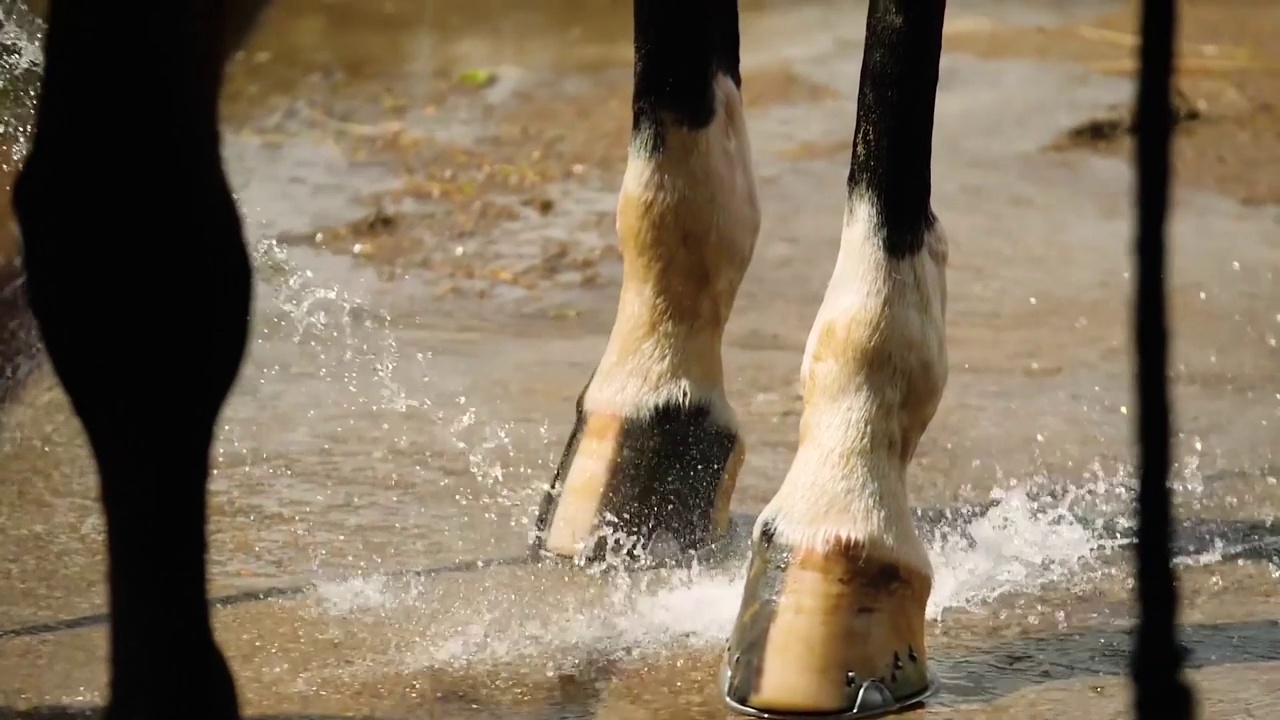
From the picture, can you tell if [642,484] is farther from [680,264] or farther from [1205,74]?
[1205,74]

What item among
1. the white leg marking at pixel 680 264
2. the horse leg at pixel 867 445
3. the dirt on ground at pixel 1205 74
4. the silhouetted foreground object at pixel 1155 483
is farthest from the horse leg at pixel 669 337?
the dirt on ground at pixel 1205 74

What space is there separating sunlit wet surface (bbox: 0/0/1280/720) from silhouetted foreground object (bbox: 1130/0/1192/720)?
1.1 inches

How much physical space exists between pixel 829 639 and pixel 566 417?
3.65ft

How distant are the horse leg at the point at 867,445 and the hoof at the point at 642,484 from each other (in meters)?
0.36

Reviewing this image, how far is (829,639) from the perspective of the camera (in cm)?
170

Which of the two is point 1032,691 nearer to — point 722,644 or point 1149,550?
point 722,644

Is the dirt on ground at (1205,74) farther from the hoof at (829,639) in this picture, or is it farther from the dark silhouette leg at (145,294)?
the dark silhouette leg at (145,294)

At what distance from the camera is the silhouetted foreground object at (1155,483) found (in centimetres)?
179

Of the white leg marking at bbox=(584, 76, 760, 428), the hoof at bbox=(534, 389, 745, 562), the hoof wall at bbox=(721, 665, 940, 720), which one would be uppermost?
the white leg marking at bbox=(584, 76, 760, 428)

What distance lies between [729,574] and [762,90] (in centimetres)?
317

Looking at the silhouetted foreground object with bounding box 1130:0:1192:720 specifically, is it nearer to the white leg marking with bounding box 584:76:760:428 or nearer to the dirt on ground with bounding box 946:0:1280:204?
the white leg marking with bounding box 584:76:760:428

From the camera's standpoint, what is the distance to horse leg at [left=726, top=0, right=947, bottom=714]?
67.0 inches

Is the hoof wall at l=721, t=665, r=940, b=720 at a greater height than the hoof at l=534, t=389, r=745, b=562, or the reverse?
the hoof at l=534, t=389, r=745, b=562

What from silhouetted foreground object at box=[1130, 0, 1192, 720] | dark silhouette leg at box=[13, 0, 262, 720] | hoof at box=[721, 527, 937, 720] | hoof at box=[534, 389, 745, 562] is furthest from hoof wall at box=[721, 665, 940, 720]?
dark silhouette leg at box=[13, 0, 262, 720]
